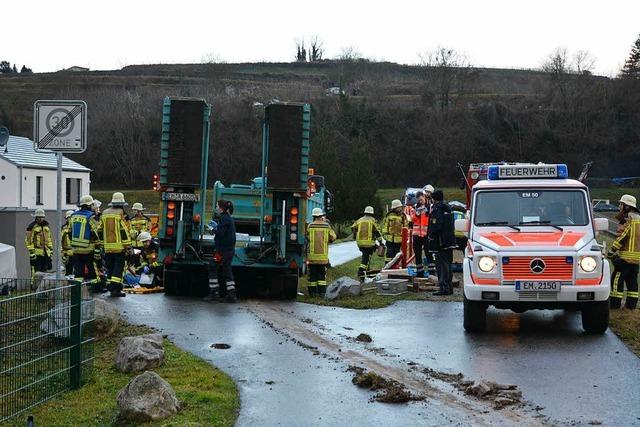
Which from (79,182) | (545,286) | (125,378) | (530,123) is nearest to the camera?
(125,378)

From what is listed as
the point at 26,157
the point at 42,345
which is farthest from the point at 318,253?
the point at 26,157

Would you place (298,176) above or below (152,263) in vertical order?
above

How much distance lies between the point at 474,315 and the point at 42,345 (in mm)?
6102

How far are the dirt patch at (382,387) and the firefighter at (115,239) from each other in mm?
8078

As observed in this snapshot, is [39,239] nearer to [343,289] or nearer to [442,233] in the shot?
[343,289]

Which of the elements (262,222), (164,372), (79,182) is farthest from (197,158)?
(79,182)

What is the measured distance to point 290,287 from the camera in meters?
16.1

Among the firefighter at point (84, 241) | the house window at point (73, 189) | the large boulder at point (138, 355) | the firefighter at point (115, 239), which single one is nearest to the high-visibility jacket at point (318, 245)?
the firefighter at point (115, 239)

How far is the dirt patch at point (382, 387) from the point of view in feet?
26.0

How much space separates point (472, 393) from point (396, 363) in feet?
5.37

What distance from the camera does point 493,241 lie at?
38.1ft

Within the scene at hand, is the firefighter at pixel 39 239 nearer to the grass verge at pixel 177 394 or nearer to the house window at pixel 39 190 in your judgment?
the grass verge at pixel 177 394

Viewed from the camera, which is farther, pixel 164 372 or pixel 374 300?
pixel 374 300

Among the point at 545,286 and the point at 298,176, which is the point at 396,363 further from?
the point at 298,176
